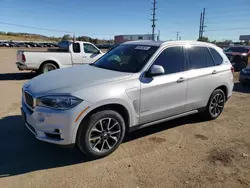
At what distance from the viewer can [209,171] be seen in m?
3.33

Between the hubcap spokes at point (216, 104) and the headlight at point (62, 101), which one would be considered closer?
the headlight at point (62, 101)

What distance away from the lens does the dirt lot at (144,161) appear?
3.05 meters

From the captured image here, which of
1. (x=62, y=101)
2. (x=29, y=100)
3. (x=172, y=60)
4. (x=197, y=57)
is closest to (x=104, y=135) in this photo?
(x=62, y=101)

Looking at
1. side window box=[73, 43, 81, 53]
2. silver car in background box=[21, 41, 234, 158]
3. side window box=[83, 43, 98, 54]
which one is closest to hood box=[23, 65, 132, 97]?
silver car in background box=[21, 41, 234, 158]

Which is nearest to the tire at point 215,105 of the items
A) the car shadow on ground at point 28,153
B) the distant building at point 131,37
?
the car shadow on ground at point 28,153

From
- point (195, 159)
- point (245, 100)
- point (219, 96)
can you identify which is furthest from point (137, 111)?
point (245, 100)

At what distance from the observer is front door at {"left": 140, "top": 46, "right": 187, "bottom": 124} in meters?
3.88

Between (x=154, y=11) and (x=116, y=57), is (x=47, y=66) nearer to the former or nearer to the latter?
(x=116, y=57)

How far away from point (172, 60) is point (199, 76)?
30.2 inches

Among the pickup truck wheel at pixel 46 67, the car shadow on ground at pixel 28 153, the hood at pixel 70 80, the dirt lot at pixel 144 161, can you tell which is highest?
the hood at pixel 70 80

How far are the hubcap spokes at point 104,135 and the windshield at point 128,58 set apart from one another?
1.00 metres

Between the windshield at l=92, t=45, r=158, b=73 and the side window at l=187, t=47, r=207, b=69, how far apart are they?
2.95ft

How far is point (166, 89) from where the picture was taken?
4109 mm

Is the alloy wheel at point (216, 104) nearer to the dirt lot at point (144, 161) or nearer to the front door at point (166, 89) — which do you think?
the dirt lot at point (144, 161)
